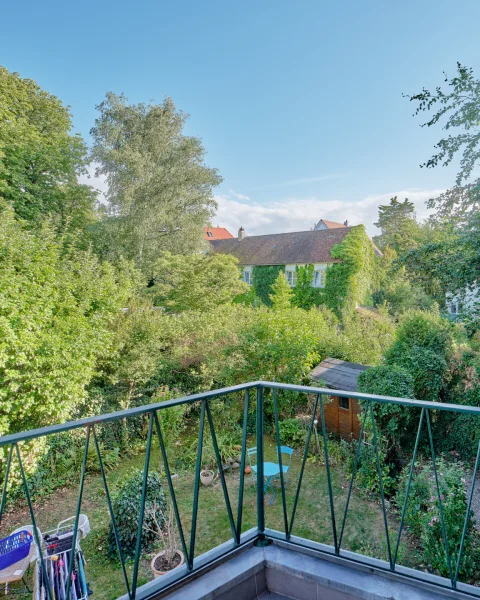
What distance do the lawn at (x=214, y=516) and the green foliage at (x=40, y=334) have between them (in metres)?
1.33

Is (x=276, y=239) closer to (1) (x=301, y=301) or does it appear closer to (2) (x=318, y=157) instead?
(1) (x=301, y=301)

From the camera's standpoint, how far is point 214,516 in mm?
5000

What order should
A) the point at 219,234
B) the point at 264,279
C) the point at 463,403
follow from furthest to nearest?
the point at 219,234, the point at 264,279, the point at 463,403

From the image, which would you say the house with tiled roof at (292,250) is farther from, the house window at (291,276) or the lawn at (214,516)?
the lawn at (214,516)

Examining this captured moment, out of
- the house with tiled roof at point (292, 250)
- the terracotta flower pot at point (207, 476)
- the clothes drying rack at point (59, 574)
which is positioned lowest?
the terracotta flower pot at point (207, 476)

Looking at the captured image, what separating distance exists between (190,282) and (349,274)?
8079 mm

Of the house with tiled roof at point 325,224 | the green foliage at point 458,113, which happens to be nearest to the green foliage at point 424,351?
the green foliage at point 458,113

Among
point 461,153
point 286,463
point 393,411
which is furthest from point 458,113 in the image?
point 286,463

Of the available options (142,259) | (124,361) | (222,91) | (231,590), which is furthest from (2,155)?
(231,590)

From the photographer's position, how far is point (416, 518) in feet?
14.5

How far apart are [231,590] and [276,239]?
19799 mm

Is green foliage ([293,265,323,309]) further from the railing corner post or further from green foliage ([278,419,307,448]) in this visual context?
the railing corner post

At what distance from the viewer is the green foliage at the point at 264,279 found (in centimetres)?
1877

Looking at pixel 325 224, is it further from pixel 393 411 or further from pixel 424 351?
pixel 393 411
